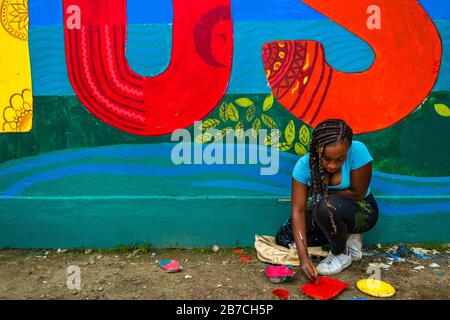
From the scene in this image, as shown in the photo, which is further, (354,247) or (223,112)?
(223,112)

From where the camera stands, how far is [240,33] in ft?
10.7

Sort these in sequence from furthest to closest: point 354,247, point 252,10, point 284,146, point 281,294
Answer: point 284,146
point 252,10
point 354,247
point 281,294

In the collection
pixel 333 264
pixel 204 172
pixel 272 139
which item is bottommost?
pixel 333 264

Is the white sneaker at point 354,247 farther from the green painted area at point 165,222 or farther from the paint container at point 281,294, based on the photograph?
the paint container at point 281,294

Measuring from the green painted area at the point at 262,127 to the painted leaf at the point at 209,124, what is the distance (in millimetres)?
23

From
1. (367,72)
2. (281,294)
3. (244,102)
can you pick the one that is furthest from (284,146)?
(281,294)

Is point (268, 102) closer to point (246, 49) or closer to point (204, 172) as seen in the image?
point (246, 49)

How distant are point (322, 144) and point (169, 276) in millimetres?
1395

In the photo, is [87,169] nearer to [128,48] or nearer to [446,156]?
[128,48]

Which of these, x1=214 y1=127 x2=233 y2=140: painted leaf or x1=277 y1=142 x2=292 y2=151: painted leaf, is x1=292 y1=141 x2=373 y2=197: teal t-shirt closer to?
x1=277 y1=142 x2=292 y2=151: painted leaf

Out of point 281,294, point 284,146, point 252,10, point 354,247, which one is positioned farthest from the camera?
point 284,146

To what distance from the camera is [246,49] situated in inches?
129
